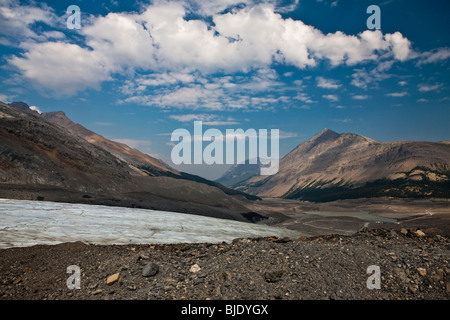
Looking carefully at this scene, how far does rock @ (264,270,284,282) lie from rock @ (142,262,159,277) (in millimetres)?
3877

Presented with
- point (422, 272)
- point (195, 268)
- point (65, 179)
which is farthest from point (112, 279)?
point (65, 179)

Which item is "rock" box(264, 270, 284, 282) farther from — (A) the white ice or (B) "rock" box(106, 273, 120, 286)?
(A) the white ice

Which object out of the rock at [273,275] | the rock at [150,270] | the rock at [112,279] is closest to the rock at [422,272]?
the rock at [273,275]

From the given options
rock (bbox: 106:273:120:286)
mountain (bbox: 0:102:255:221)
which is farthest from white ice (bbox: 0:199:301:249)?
mountain (bbox: 0:102:255:221)

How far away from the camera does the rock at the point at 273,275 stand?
820 centimetres

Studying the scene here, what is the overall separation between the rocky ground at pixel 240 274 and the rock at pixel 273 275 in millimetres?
30

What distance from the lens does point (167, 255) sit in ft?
35.8

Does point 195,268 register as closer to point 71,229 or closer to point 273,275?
point 273,275

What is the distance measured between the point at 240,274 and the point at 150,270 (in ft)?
10.4

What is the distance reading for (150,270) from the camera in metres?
8.77

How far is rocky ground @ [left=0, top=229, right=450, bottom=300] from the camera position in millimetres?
7730
